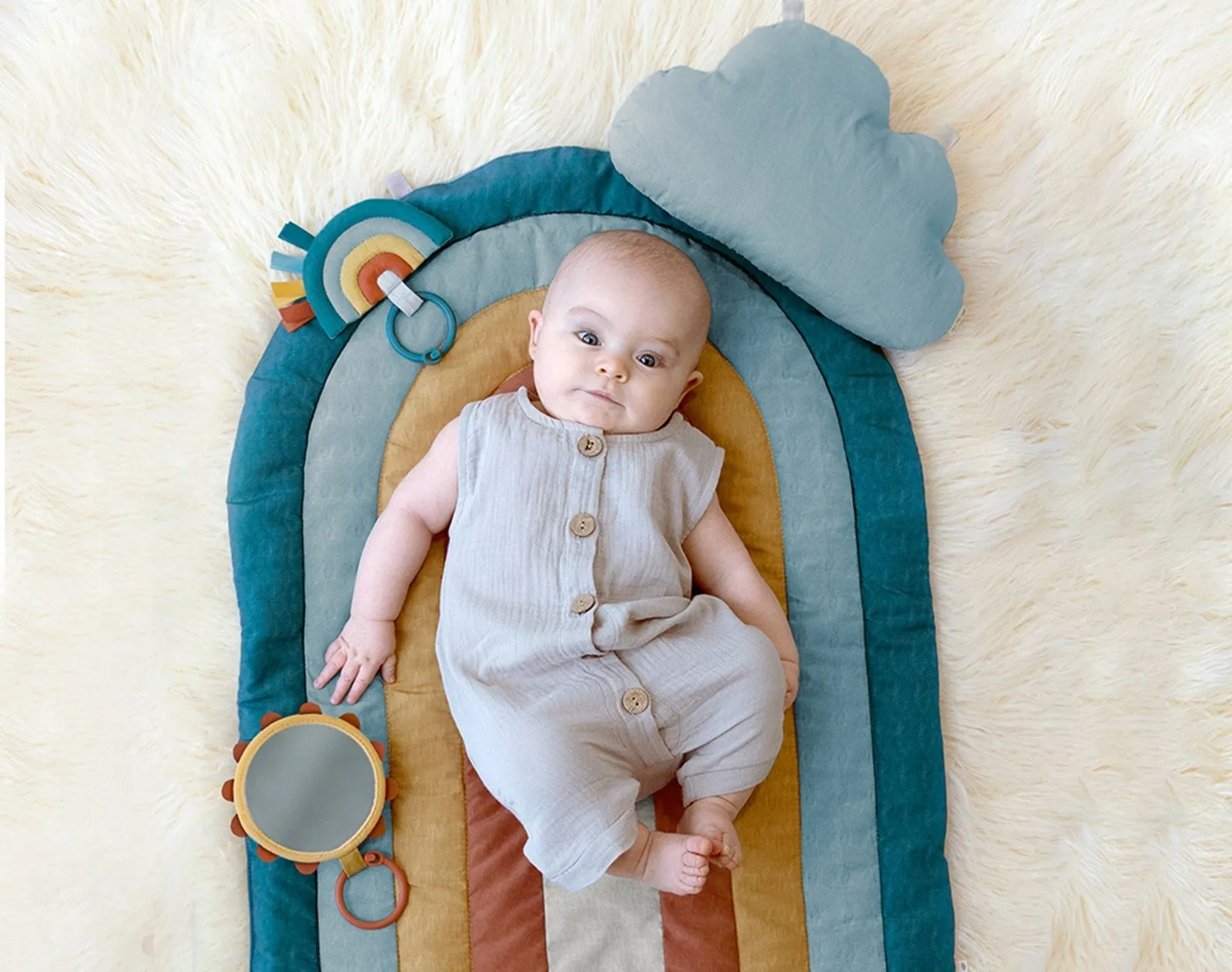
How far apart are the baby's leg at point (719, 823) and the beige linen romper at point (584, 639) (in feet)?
0.05

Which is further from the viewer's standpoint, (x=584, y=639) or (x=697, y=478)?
(x=697, y=478)

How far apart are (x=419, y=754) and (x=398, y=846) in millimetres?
125

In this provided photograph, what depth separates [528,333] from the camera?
62.9 inches

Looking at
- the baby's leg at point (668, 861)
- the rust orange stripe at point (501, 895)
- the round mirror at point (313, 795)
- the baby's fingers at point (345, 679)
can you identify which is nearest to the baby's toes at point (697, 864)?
the baby's leg at point (668, 861)

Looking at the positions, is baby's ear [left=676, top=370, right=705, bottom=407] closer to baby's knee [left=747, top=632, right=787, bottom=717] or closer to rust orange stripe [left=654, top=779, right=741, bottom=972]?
baby's knee [left=747, top=632, right=787, bottom=717]

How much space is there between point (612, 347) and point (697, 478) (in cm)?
23

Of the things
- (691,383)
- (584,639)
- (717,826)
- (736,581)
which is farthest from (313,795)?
(691,383)

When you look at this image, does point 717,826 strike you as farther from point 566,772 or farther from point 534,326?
point 534,326

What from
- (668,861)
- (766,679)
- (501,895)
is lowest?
(501,895)

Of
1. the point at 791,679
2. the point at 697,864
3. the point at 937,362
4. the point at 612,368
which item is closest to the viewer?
the point at 697,864

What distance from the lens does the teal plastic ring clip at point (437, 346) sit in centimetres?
156

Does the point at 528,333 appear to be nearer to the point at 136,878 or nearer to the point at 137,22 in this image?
the point at 137,22

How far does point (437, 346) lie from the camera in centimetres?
158

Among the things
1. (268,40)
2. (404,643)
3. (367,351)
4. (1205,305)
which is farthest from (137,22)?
(1205,305)
